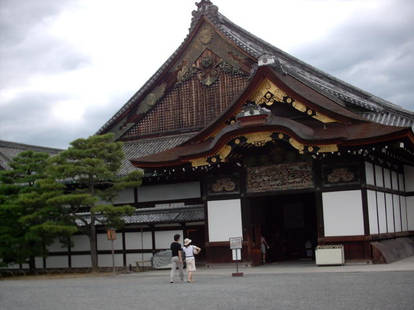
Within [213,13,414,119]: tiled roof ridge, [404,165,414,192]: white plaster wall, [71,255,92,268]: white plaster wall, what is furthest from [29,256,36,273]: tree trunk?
[404,165,414,192]: white plaster wall

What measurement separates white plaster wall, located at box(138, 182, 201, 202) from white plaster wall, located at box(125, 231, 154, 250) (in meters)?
1.68

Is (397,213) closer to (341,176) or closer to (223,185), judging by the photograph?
Result: (341,176)

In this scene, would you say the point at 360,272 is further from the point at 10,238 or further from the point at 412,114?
the point at 10,238

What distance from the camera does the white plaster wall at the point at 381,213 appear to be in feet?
79.7

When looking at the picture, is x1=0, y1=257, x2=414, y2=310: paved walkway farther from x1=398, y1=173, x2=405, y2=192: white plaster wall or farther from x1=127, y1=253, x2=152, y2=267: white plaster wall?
x1=398, y1=173, x2=405, y2=192: white plaster wall

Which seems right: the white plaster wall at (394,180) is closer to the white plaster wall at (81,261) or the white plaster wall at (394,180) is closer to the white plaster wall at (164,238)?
the white plaster wall at (164,238)

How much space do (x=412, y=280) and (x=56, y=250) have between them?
1972cm

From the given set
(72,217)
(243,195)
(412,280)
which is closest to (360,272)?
(412,280)

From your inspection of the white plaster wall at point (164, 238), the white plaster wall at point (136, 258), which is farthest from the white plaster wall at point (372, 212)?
the white plaster wall at point (136, 258)

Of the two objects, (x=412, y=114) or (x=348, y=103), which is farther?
(x=412, y=114)

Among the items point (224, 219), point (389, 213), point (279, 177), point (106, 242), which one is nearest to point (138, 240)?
point (106, 242)

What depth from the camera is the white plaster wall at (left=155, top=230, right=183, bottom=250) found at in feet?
90.7

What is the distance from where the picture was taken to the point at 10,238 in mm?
27516

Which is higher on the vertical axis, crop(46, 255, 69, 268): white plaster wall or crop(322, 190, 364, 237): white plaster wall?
crop(322, 190, 364, 237): white plaster wall
